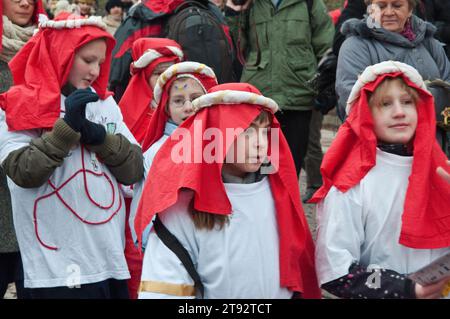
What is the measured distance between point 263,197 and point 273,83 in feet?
10.5

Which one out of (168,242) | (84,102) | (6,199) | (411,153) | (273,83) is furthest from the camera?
(273,83)

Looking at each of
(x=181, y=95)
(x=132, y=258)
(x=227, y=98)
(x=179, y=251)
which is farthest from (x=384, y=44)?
(x=179, y=251)

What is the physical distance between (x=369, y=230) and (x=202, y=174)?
681 millimetres

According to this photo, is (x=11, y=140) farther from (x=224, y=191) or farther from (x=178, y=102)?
(x=224, y=191)

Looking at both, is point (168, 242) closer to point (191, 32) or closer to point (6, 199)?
point (6, 199)

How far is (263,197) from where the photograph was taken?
3.53 m

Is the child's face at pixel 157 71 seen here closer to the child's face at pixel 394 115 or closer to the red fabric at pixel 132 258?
the red fabric at pixel 132 258

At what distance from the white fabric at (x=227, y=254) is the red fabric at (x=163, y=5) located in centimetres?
282

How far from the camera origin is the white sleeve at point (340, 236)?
343 cm

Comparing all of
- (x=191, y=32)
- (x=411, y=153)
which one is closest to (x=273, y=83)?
(x=191, y=32)

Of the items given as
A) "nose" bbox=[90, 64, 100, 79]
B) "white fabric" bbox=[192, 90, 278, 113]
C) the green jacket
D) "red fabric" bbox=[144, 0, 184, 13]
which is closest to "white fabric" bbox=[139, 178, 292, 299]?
"white fabric" bbox=[192, 90, 278, 113]

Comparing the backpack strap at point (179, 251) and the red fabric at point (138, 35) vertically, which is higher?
the red fabric at point (138, 35)

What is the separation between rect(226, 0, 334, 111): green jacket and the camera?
6664 millimetres

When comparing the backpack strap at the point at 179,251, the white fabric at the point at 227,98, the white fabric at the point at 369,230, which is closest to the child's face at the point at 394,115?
the white fabric at the point at 369,230
